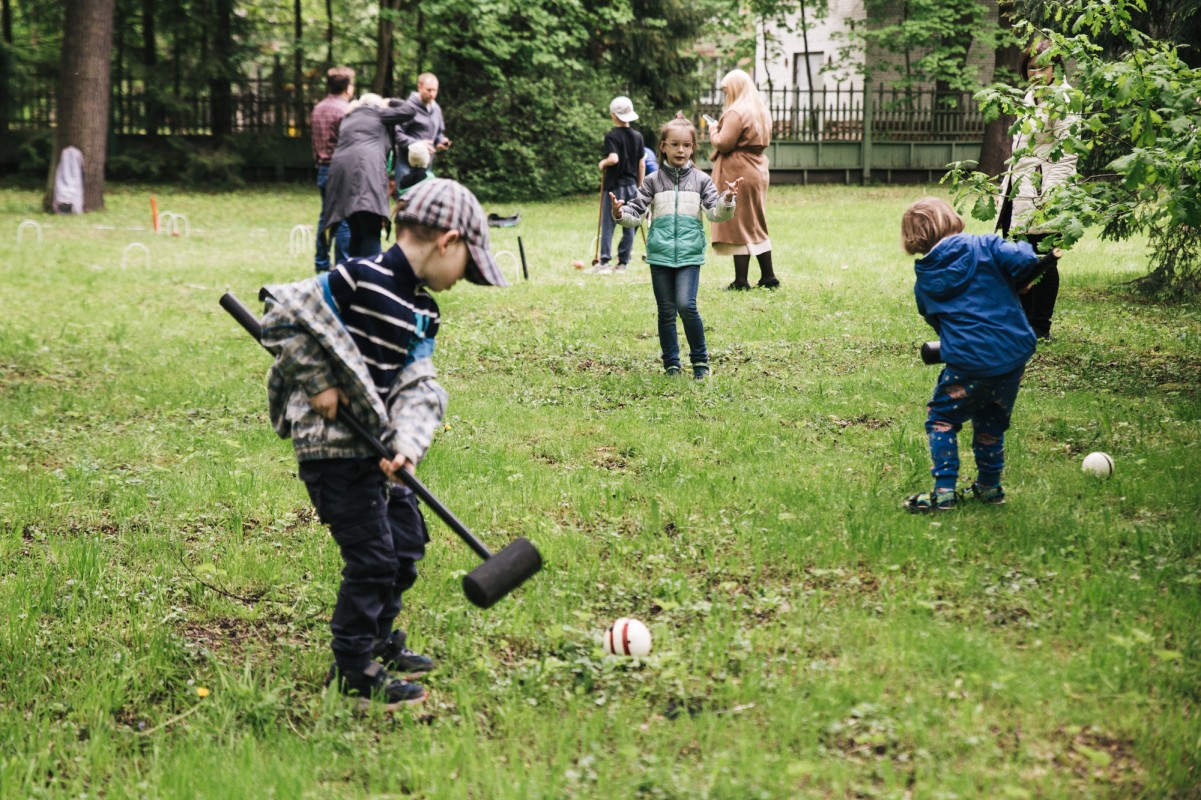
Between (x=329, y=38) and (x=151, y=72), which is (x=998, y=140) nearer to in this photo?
(x=329, y=38)

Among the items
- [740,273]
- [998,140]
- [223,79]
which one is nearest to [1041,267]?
[740,273]

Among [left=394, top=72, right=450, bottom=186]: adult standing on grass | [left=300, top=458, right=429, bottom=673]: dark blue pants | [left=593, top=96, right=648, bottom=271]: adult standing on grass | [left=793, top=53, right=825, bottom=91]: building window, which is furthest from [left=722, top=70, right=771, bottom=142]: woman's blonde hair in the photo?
[left=793, top=53, right=825, bottom=91]: building window

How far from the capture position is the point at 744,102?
1169cm

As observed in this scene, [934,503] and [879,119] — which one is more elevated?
[879,119]

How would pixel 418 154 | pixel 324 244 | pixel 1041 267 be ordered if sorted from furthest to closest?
pixel 324 244 → pixel 418 154 → pixel 1041 267

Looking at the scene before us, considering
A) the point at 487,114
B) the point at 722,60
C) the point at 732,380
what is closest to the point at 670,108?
the point at 487,114

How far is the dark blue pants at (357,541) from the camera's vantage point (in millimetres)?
3574

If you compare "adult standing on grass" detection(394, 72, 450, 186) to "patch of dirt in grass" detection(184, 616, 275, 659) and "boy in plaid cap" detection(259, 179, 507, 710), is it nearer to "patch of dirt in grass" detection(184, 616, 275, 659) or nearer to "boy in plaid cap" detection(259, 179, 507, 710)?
"patch of dirt in grass" detection(184, 616, 275, 659)

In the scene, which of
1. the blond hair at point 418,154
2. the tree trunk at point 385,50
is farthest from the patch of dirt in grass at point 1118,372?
the tree trunk at point 385,50

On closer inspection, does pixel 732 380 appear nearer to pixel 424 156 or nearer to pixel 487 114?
pixel 424 156

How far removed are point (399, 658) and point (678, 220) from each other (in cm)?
457

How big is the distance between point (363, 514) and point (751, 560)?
1.82 metres

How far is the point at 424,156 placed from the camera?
11.3 meters

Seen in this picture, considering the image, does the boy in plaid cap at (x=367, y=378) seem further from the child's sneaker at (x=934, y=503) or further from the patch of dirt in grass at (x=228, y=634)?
the child's sneaker at (x=934, y=503)
